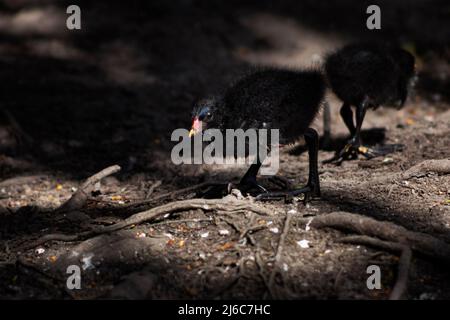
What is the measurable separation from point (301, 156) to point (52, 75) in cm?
420

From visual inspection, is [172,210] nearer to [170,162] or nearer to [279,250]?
[279,250]

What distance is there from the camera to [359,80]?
656 centimetres

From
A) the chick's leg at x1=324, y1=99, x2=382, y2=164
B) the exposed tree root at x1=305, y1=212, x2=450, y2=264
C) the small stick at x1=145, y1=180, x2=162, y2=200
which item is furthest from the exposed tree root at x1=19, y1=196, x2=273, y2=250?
the chick's leg at x1=324, y1=99, x2=382, y2=164

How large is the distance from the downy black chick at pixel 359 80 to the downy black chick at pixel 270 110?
131 cm

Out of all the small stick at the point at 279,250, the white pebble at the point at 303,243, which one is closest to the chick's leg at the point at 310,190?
the small stick at the point at 279,250

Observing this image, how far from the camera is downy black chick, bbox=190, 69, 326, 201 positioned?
5082 mm

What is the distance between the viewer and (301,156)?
7.04 m

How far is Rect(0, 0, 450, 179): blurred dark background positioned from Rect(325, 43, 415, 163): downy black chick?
1727mm

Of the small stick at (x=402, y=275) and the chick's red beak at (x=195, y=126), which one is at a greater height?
the chick's red beak at (x=195, y=126)

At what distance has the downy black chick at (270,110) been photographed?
5082mm

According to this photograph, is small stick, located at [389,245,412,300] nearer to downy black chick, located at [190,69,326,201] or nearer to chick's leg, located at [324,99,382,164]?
downy black chick, located at [190,69,326,201]

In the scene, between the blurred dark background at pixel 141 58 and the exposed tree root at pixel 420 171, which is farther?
the blurred dark background at pixel 141 58

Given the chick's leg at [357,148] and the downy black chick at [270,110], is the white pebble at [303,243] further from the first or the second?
the chick's leg at [357,148]

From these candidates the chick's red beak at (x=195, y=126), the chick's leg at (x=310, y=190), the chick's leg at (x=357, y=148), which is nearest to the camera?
the chick's leg at (x=310, y=190)
